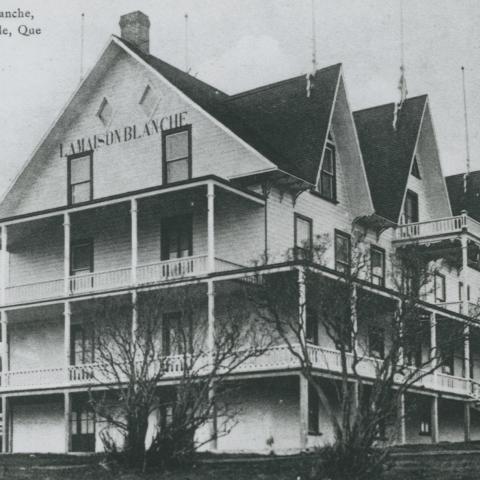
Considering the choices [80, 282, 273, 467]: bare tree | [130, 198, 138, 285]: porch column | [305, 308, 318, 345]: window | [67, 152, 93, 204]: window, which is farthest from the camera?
[67, 152, 93, 204]: window

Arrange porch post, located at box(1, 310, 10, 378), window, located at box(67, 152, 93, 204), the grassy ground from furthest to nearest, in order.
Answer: window, located at box(67, 152, 93, 204) < porch post, located at box(1, 310, 10, 378) < the grassy ground

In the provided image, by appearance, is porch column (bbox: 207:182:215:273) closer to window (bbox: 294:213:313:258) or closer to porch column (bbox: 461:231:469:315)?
window (bbox: 294:213:313:258)

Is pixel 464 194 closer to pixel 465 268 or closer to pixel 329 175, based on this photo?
pixel 465 268

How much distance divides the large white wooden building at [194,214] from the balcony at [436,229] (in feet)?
0.27

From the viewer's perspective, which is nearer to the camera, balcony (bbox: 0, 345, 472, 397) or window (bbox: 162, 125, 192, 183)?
balcony (bbox: 0, 345, 472, 397)

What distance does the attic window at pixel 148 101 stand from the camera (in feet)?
122

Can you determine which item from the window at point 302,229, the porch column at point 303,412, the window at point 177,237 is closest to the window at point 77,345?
the window at point 177,237

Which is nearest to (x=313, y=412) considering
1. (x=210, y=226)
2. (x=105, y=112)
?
(x=210, y=226)

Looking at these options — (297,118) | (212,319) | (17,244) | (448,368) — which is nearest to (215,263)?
(212,319)

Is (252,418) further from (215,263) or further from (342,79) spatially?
(342,79)

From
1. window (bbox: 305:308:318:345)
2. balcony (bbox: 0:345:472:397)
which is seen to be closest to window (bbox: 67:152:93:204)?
balcony (bbox: 0:345:472:397)

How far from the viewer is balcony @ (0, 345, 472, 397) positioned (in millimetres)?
30688

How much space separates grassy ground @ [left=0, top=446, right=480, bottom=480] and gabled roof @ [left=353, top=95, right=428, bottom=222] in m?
14.3

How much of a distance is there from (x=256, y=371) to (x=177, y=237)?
21.9 ft
